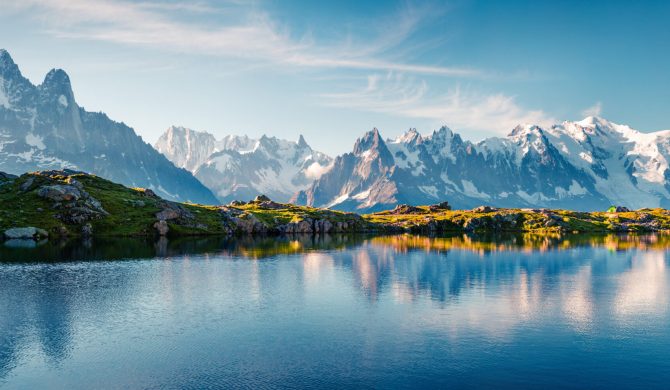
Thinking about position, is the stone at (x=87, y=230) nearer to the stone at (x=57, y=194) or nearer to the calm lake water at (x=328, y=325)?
the stone at (x=57, y=194)

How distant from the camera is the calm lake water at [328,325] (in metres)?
45.5

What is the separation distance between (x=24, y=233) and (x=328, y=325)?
486 feet

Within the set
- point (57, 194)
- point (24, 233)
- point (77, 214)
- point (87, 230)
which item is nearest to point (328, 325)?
point (24, 233)

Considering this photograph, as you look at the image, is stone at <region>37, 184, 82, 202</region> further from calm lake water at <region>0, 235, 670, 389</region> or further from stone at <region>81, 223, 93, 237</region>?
calm lake water at <region>0, 235, 670, 389</region>

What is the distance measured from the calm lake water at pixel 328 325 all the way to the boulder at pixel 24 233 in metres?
65.3

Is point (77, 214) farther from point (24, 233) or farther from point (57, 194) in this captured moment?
point (24, 233)

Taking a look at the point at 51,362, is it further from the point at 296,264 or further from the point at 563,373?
the point at 296,264

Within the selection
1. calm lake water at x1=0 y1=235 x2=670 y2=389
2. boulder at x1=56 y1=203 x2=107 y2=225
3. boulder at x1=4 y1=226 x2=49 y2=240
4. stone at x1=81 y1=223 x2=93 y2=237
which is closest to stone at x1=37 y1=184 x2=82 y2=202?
boulder at x1=56 y1=203 x2=107 y2=225

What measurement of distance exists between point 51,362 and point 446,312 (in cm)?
4559

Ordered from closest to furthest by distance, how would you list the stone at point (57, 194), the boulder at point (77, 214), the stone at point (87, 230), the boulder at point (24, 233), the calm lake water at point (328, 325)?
the calm lake water at point (328, 325)
the boulder at point (24, 233)
the stone at point (87, 230)
the boulder at point (77, 214)
the stone at point (57, 194)

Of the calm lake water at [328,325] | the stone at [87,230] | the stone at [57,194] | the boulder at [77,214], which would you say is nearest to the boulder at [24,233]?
the stone at [87,230]

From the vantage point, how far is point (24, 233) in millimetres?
170750

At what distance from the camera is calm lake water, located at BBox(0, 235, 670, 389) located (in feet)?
149

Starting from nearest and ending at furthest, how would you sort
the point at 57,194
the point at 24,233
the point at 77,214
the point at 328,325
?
the point at 328,325
the point at 24,233
the point at 77,214
the point at 57,194
